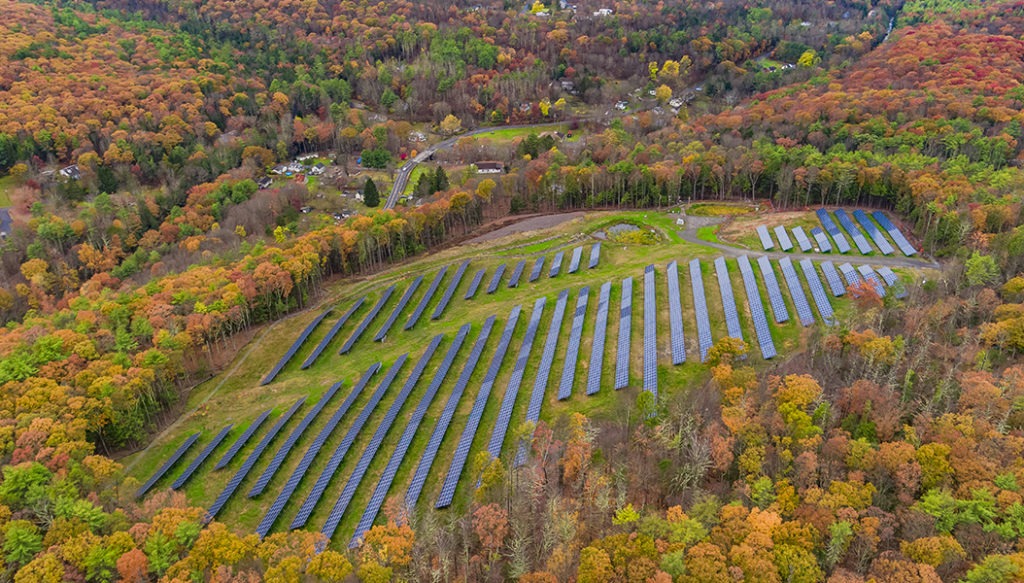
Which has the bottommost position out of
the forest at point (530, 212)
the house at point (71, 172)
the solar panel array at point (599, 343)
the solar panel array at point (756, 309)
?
the solar panel array at point (599, 343)

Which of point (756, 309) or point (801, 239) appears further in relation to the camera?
point (801, 239)

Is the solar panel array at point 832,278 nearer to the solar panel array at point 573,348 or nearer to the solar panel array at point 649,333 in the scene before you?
the solar panel array at point 649,333

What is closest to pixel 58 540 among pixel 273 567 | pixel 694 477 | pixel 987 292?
pixel 273 567

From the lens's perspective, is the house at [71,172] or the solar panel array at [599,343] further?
the house at [71,172]

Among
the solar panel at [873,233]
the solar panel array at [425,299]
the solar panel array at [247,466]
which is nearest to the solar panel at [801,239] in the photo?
the solar panel at [873,233]

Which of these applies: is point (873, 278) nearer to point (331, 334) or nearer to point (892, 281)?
point (892, 281)

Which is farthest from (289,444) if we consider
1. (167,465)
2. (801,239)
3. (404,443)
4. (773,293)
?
(801,239)
